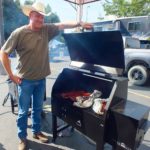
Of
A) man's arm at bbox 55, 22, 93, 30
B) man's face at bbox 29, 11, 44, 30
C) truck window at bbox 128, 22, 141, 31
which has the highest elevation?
truck window at bbox 128, 22, 141, 31

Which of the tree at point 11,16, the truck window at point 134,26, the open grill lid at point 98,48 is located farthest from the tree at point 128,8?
the open grill lid at point 98,48

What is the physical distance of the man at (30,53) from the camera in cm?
264

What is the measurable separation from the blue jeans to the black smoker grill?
0.78 feet

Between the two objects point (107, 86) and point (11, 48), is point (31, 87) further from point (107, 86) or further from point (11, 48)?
point (107, 86)

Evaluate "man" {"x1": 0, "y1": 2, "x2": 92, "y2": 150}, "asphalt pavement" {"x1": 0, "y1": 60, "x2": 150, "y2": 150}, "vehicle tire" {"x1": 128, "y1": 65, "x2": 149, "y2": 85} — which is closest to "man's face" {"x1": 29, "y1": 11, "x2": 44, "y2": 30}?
"man" {"x1": 0, "y1": 2, "x2": 92, "y2": 150}

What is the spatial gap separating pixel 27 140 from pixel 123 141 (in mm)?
1641

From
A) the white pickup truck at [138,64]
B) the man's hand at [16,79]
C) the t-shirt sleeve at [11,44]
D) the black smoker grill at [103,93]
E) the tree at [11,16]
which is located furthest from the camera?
the tree at [11,16]

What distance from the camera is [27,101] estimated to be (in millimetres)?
2857

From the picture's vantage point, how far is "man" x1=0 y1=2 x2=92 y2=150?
2.64 m

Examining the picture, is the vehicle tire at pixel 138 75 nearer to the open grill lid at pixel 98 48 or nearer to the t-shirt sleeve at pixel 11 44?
the open grill lid at pixel 98 48

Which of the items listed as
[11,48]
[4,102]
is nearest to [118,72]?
[11,48]

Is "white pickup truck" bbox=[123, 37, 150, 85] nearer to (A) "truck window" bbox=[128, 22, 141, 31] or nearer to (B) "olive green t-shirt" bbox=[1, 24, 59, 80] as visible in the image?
(B) "olive green t-shirt" bbox=[1, 24, 59, 80]

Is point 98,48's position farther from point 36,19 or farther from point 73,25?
point 36,19

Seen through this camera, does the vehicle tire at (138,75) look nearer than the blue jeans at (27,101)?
No
